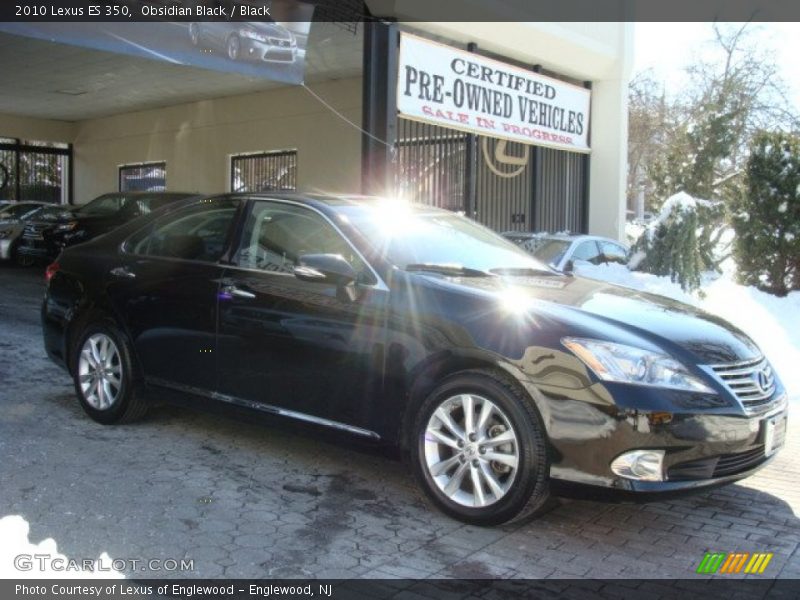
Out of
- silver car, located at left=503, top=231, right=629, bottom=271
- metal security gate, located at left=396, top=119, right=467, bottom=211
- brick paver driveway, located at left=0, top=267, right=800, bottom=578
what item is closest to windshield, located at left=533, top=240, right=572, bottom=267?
silver car, located at left=503, top=231, right=629, bottom=271

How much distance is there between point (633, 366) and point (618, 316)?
1.26ft

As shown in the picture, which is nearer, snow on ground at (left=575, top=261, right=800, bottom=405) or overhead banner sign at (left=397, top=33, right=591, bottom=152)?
snow on ground at (left=575, top=261, right=800, bottom=405)

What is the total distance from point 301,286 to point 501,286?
1.13 meters

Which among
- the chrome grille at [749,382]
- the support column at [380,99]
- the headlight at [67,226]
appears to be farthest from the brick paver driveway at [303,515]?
the headlight at [67,226]

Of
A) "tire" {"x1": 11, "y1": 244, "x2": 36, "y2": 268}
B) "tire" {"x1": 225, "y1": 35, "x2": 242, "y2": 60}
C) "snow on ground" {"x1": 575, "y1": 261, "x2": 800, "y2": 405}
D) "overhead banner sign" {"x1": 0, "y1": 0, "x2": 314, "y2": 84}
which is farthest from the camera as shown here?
"tire" {"x1": 11, "y1": 244, "x2": 36, "y2": 268}

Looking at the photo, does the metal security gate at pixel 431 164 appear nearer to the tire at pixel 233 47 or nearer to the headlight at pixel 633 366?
the tire at pixel 233 47

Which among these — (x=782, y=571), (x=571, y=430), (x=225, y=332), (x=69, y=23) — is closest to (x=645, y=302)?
(x=571, y=430)

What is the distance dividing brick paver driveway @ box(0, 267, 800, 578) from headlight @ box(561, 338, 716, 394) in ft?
2.71

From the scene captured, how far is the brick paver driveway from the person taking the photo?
358 centimetres

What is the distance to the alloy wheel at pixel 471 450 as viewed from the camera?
12.6 feet

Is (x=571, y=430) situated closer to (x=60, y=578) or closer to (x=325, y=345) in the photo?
(x=325, y=345)

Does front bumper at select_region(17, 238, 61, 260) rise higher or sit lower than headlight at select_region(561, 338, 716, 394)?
higher

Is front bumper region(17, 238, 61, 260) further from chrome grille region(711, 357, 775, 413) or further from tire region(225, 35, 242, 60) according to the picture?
chrome grille region(711, 357, 775, 413)

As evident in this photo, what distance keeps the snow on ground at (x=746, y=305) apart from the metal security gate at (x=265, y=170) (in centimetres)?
978
